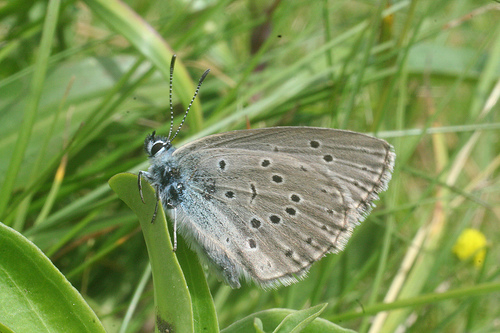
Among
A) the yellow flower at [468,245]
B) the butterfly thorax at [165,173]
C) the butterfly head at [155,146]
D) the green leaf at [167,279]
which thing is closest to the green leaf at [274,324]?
the green leaf at [167,279]

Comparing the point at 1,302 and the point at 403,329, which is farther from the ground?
the point at 403,329

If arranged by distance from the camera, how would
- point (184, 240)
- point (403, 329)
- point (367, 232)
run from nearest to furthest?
point (184, 240) < point (403, 329) < point (367, 232)

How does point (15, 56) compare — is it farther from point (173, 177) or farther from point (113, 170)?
point (173, 177)

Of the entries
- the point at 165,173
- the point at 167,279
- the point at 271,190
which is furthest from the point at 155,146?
the point at 167,279

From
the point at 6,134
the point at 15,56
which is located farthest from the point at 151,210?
the point at 15,56

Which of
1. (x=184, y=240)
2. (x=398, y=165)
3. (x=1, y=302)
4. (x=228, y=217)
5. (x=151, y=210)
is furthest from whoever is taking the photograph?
(x=398, y=165)

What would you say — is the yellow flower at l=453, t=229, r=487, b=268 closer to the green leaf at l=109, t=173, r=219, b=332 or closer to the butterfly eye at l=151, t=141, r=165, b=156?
the butterfly eye at l=151, t=141, r=165, b=156

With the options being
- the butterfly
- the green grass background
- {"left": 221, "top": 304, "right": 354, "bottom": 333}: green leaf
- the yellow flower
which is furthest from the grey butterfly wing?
the yellow flower

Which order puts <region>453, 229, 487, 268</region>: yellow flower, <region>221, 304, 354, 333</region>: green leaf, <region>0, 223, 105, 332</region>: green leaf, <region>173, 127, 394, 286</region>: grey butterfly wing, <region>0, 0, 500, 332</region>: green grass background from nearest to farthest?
<region>0, 223, 105, 332</region>: green leaf, <region>221, 304, 354, 333</region>: green leaf, <region>173, 127, 394, 286</region>: grey butterfly wing, <region>0, 0, 500, 332</region>: green grass background, <region>453, 229, 487, 268</region>: yellow flower
